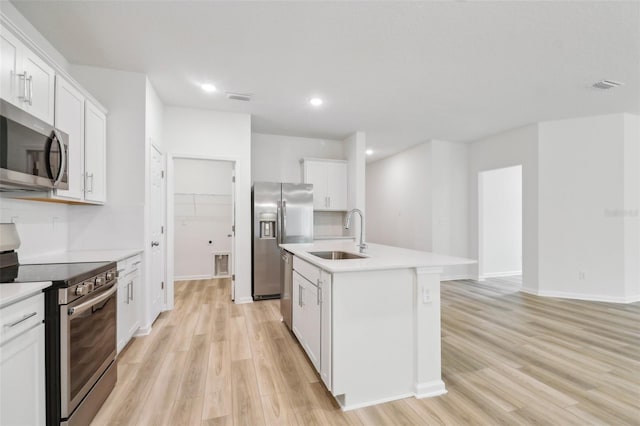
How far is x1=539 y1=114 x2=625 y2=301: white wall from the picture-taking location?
4340mm

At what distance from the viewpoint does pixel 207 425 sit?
5.80ft

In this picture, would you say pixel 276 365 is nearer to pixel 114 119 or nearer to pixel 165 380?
pixel 165 380

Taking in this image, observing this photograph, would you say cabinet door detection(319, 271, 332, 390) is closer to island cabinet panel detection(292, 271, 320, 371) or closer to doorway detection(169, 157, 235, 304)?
island cabinet panel detection(292, 271, 320, 371)

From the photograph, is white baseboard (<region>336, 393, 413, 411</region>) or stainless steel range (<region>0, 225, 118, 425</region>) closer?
stainless steel range (<region>0, 225, 118, 425</region>)

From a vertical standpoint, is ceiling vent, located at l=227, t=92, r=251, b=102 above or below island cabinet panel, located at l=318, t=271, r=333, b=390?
above

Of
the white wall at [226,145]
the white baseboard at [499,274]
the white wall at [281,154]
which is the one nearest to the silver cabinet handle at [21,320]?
the white wall at [226,145]

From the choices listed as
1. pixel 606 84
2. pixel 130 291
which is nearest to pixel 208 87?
pixel 130 291

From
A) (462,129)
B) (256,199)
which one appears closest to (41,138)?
(256,199)

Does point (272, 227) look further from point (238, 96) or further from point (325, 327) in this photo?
point (325, 327)

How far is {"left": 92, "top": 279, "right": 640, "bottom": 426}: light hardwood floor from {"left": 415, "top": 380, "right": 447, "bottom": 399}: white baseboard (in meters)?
0.05

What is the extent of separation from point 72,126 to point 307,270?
2206mm

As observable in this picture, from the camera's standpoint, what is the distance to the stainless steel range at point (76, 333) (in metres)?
1.47

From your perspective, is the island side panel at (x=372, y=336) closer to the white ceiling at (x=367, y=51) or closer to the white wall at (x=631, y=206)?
the white ceiling at (x=367, y=51)

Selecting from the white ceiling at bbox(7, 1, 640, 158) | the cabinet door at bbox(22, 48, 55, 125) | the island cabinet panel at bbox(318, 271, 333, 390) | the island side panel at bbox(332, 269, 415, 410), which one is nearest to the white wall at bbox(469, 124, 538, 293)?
Result: the white ceiling at bbox(7, 1, 640, 158)
